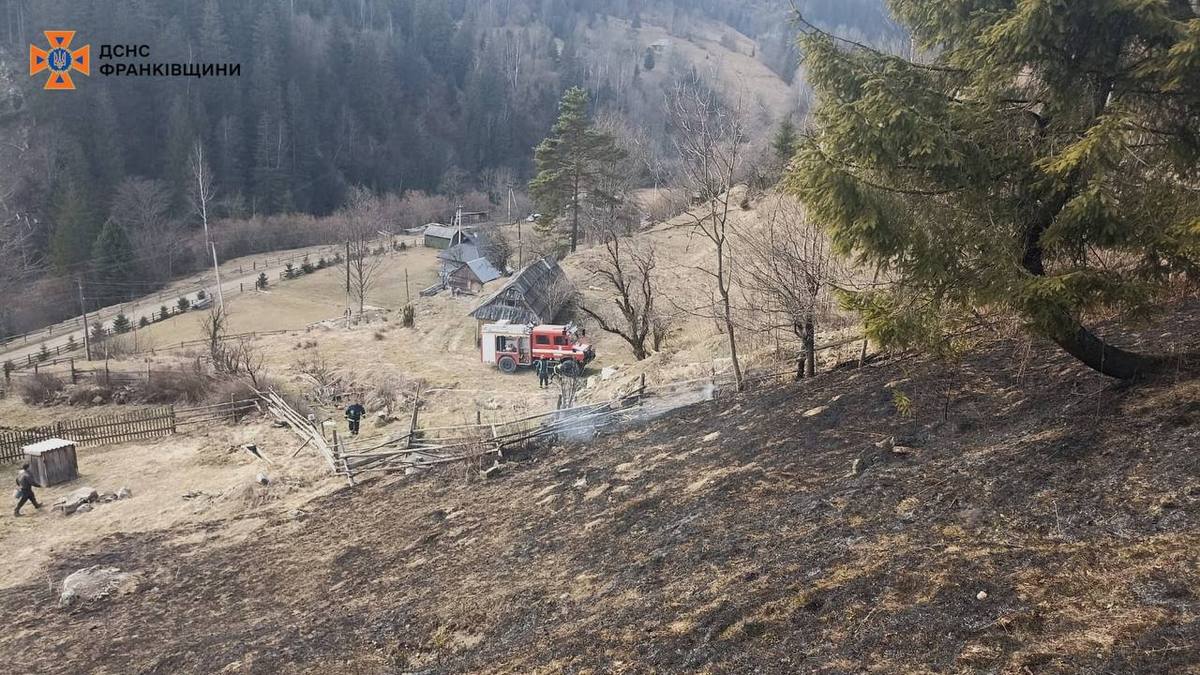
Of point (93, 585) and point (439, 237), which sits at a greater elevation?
point (439, 237)

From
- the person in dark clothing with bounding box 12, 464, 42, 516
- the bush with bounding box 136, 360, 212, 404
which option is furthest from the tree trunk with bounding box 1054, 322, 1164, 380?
the bush with bounding box 136, 360, 212, 404

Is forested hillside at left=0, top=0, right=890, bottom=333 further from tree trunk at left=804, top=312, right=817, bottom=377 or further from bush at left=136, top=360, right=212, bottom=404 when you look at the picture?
tree trunk at left=804, top=312, right=817, bottom=377

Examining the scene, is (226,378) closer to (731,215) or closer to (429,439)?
(429,439)

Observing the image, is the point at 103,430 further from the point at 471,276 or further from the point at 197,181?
the point at 197,181

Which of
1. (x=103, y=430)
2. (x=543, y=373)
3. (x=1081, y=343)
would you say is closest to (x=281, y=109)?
(x=103, y=430)

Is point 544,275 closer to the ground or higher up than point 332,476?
higher up

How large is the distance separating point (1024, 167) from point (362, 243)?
47530mm

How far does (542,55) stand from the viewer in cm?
11138

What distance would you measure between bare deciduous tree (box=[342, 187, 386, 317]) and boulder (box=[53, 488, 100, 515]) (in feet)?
72.8

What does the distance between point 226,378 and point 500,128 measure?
261 ft

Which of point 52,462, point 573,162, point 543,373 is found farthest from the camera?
point 573,162

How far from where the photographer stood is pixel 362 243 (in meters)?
48.9

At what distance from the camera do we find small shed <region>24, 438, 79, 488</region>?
49.8 ft

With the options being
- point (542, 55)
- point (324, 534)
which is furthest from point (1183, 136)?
point (542, 55)
